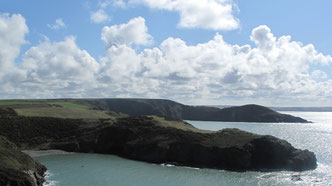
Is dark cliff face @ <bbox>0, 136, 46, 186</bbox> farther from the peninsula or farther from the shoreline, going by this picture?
the shoreline

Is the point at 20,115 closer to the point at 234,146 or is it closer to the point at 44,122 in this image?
the point at 44,122

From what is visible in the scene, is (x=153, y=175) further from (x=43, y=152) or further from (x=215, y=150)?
(x=43, y=152)

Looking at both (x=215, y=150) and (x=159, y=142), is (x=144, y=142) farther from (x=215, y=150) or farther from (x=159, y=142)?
(x=215, y=150)

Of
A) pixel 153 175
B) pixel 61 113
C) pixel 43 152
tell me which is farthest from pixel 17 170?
pixel 61 113

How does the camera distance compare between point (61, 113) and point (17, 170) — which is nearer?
point (17, 170)

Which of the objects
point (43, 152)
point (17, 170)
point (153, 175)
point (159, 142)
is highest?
point (159, 142)

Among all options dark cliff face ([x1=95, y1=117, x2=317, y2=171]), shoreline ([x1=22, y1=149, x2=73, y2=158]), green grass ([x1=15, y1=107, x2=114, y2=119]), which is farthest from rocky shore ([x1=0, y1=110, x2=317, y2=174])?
green grass ([x1=15, y1=107, x2=114, y2=119])

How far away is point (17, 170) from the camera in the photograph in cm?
4872

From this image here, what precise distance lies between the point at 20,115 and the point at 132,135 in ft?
141

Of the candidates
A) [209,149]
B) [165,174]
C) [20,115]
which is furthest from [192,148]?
[20,115]

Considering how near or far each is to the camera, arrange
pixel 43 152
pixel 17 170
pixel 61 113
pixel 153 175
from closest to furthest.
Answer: pixel 17 170 < pixel 153 175 < pixel 43 152 < pixel 61 113

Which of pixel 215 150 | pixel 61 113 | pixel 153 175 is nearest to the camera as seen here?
pixel 153 175

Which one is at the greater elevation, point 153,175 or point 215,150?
point 215,150

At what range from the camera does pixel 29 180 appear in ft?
155
